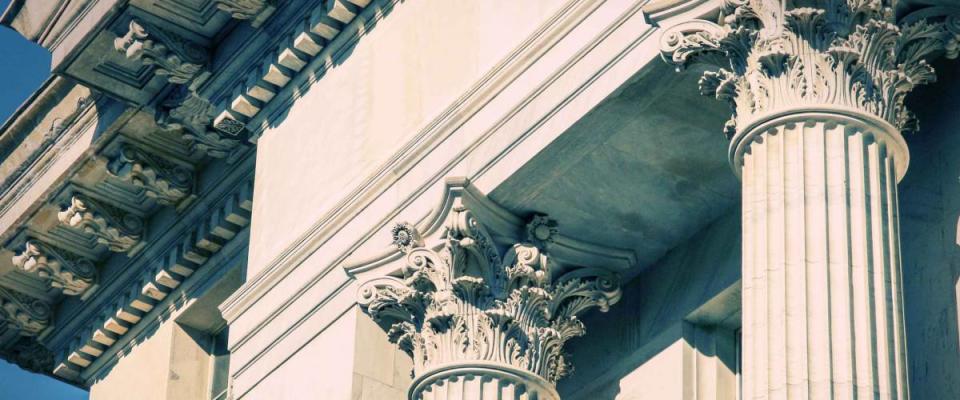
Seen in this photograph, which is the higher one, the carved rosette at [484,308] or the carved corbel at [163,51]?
the carved corbel at [163,51]

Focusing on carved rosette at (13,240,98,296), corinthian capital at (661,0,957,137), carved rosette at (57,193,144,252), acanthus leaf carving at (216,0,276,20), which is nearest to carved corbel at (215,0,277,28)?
acanthus leaf carving at (216,0,276,20)

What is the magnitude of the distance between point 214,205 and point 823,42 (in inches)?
534

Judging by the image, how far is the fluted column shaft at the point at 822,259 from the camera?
824 inches

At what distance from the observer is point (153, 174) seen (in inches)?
1373

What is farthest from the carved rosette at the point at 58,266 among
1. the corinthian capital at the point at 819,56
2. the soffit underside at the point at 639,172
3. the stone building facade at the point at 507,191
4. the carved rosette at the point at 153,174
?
the corinthian capital at the point at 819,56

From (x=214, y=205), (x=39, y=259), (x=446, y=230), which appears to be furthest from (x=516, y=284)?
(x=39, y=259)

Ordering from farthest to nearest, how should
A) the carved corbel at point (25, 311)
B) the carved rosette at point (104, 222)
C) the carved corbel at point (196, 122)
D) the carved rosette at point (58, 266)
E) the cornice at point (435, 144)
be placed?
the carved corbel at point (25, 311)
the carved rosette at point (58, 266)
the carved rosette at point (104, 222)
the carved corbel at point (196, 122)
the cornice at point (435, 144)

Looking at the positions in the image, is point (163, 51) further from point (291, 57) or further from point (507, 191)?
point (507, 191)

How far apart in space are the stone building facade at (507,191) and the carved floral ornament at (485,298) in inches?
1.2

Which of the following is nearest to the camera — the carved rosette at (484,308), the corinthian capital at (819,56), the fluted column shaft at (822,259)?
the fluted column shaft at (822,259)

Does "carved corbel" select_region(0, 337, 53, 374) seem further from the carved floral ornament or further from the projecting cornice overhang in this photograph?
the carved floral ornament

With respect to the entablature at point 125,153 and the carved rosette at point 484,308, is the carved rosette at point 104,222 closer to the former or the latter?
the entablature at point 125,153

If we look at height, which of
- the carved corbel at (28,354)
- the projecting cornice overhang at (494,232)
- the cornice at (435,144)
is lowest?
the projecting cornice overhang at (494,232)

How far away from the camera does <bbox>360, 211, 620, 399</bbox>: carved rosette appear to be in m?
26.0
